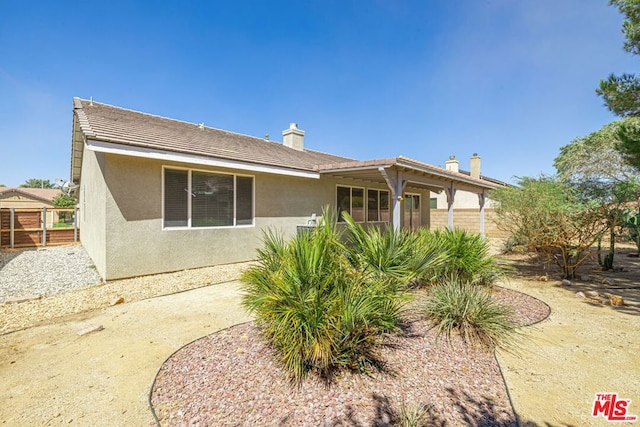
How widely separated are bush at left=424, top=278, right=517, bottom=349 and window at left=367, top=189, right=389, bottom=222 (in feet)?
30.0

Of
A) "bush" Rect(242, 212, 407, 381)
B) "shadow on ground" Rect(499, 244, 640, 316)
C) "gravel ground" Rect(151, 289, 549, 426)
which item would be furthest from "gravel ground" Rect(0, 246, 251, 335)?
"shadow on ground" Rect(499, 244, 640, 316)

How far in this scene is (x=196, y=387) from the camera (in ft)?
8.93

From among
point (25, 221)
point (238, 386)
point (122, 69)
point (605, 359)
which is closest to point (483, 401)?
point (605, 359)

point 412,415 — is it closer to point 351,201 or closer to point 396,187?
point 396,187

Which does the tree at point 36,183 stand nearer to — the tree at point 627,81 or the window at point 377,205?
the window at point 377,205

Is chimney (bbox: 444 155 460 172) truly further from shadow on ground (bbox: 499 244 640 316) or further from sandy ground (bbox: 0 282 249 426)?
sandy ground (bbox: 0 282 249 426)

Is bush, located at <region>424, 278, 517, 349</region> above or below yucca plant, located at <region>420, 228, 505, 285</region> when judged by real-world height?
below

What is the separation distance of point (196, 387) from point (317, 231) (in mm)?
1993

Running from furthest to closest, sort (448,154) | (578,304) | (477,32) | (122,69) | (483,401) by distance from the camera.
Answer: (448,154), (122,69), (477,32), (578,304), (483,401)

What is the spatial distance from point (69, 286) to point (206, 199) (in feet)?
11.8

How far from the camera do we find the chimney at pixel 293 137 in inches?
579

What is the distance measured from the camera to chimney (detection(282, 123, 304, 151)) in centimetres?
1470


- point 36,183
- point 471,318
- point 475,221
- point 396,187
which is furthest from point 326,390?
point 36,183

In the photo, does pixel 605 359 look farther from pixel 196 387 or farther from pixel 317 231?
pixel 196 387
